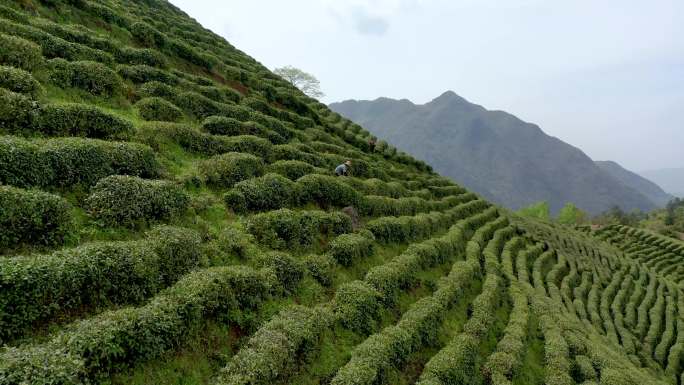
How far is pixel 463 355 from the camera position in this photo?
15.9 meters

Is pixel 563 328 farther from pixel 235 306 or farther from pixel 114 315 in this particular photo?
pixel 114 315

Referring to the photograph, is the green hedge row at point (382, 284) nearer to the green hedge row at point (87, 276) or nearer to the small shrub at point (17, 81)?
the green hedge row at point (87, 276)

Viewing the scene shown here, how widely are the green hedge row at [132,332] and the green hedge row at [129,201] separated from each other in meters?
2.93

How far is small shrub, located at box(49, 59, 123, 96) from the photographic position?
58.9 ft

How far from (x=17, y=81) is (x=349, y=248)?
14.2m

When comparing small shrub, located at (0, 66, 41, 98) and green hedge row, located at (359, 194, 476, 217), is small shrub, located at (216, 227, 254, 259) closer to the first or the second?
small shrub, located at (0, 66, 41, 98)

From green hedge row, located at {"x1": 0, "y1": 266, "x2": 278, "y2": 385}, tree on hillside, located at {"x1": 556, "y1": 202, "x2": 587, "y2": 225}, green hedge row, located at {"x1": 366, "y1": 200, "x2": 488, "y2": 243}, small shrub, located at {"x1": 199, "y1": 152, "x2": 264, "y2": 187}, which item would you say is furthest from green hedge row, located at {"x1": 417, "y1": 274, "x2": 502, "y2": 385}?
tree on hillside, located at {"x1": 556, "y1": 202, "x2": 587, "y2": 225}

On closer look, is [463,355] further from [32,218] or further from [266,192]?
[32,218]

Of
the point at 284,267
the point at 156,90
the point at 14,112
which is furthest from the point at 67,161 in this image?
the point at 156,90

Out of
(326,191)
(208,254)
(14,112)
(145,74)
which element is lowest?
(208,254)

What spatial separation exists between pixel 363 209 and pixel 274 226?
8989 mm

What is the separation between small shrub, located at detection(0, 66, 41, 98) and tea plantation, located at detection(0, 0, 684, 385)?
6cm

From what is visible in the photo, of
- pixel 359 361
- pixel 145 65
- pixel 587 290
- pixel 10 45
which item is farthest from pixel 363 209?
pixel 587 290

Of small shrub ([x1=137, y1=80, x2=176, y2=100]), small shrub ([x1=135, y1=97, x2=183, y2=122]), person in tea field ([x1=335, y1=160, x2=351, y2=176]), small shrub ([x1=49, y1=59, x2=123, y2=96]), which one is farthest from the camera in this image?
person in tea field ([x1=335, y1=160, x2=351, y2=176])
